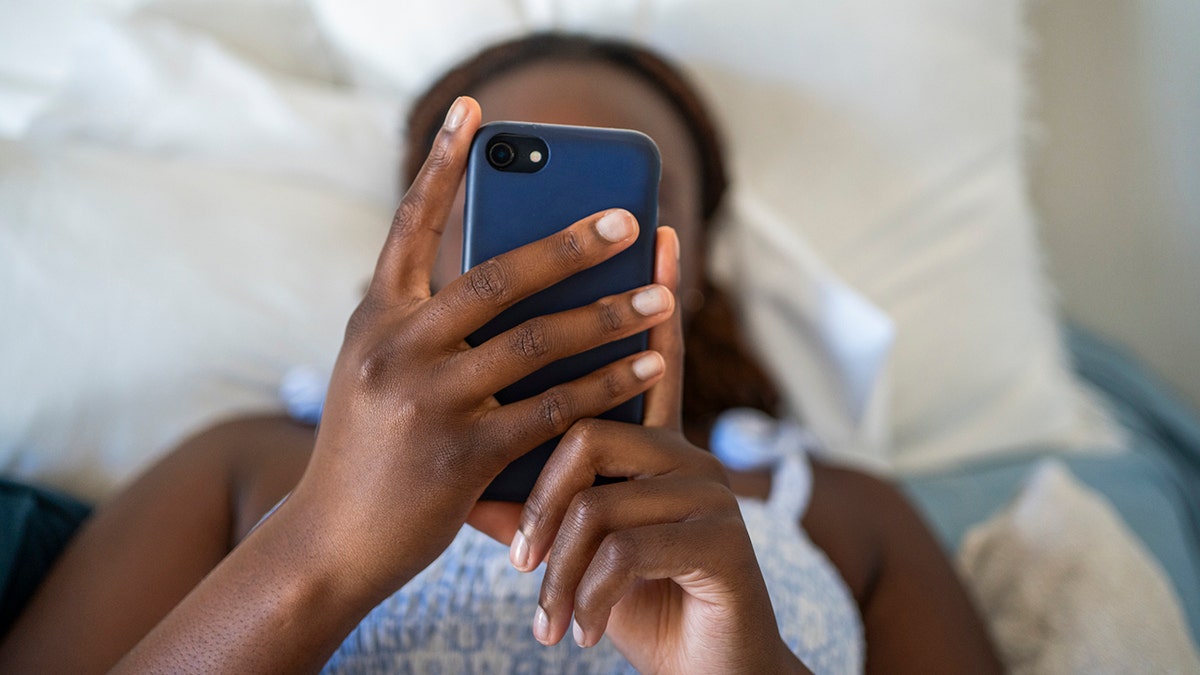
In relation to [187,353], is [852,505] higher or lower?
lower

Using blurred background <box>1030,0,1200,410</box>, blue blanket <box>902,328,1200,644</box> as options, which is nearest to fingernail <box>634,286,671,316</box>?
blue blanket <box>902,328,1200,644</box>

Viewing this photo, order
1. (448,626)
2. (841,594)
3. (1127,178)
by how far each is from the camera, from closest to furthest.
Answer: (448,626) < (841,594) < (1127,178)

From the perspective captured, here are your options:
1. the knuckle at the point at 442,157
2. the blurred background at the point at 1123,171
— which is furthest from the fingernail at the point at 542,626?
the blurred background at the point at 1123,171

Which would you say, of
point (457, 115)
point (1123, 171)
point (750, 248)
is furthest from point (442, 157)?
point (1123, 171)

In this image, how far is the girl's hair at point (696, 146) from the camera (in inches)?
34.0

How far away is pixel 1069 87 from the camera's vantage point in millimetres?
1262

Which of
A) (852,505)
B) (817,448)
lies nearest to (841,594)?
(852,505)

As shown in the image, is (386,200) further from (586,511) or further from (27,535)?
(586,511)

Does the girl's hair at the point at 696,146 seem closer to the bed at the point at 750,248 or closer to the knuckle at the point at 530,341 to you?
the bed at the point at 750,248

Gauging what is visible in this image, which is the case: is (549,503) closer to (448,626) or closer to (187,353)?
(448,626)

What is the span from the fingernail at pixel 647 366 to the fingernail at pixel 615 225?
7 centimetres

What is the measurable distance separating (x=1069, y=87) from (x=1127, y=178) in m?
0.16

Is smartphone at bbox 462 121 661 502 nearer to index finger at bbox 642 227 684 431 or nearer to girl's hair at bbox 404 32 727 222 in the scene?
index finger at bbox 642 227 684 431

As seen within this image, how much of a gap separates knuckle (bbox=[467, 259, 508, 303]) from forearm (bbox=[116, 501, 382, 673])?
16 centimetres
